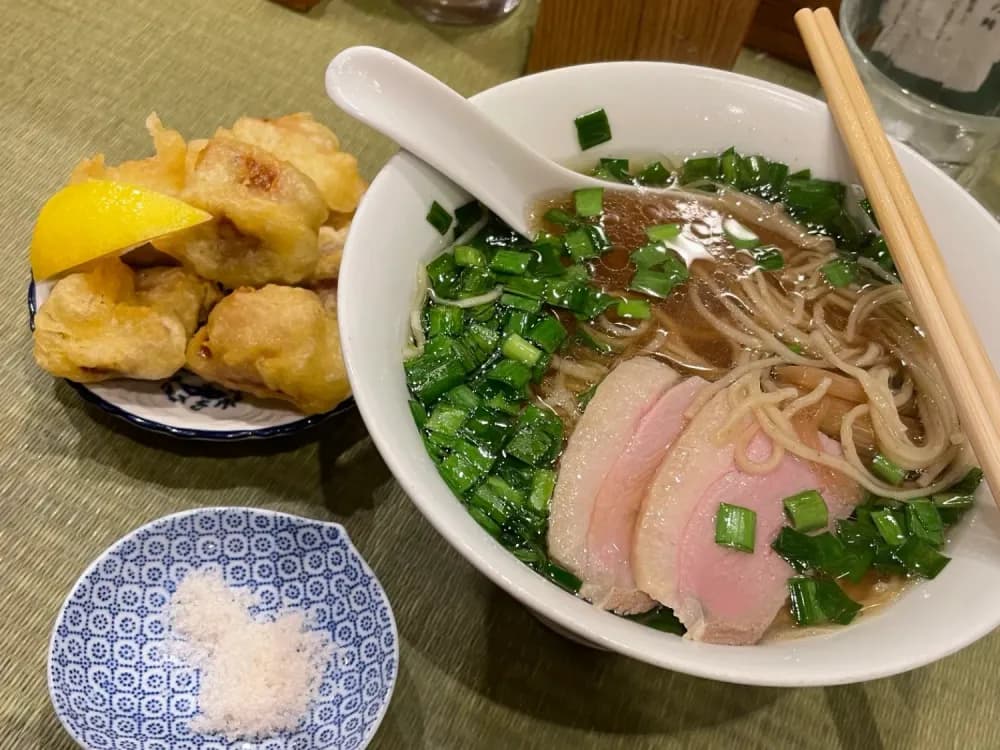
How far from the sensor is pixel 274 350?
1.36 m

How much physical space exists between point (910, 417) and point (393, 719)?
0.96 metres

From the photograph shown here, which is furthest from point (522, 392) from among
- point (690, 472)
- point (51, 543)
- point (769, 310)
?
point (51, 543)

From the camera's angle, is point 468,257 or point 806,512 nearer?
point 806,512

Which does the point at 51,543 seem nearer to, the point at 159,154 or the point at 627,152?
the point at 159,154

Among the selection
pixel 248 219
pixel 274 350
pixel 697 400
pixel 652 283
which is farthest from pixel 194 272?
pixel 697 400

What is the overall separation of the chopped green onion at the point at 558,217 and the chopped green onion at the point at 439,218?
0.67ft

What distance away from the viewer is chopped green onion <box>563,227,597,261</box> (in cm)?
141

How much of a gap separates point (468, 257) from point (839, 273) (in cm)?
67

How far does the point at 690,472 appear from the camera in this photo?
42.8 inches

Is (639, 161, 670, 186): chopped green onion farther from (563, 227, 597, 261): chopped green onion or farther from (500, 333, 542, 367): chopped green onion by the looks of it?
(500, 333, 542, 367): chopped green onion

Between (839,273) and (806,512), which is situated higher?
(839,273)

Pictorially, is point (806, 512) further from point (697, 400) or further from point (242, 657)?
point (242, 657)

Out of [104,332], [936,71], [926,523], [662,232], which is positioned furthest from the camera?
[936,71]

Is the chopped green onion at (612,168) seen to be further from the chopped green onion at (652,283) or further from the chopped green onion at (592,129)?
the chopped green onion at (652,283)
